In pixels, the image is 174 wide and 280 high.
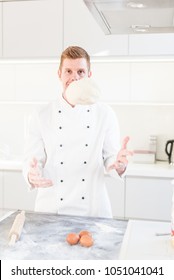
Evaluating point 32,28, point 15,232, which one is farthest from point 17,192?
point 15,232

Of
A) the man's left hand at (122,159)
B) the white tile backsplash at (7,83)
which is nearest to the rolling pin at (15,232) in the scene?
the man's left hand at (122,159)

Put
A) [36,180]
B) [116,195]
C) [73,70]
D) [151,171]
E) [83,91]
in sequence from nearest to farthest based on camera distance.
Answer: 1. [36,180]
2. [83,91]
3. [73,70]
4. [151,171]
5. [116,195]

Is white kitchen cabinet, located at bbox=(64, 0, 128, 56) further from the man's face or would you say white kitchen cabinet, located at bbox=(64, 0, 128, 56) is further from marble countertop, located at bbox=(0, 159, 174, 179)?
the man's face

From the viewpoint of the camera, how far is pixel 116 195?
3.27 meters

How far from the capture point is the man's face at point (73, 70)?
215cm

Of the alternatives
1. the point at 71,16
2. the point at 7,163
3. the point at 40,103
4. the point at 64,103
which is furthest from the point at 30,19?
the point at 64,103

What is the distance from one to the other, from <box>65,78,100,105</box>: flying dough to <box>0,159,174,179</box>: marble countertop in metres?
1.31

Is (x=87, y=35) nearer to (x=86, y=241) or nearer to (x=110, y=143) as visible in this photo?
(x=110, y=143)

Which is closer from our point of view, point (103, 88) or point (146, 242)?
point (146, 242)

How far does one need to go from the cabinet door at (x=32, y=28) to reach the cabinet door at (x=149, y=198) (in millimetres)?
1377

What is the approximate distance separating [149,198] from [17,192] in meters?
1.18

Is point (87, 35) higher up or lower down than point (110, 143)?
higher up

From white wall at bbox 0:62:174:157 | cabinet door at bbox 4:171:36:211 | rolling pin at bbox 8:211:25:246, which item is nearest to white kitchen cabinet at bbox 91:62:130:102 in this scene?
white wall at bbox 0:62:174:157

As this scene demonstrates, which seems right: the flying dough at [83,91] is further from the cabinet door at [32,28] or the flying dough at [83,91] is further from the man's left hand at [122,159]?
the cabinet door at [32,28]
